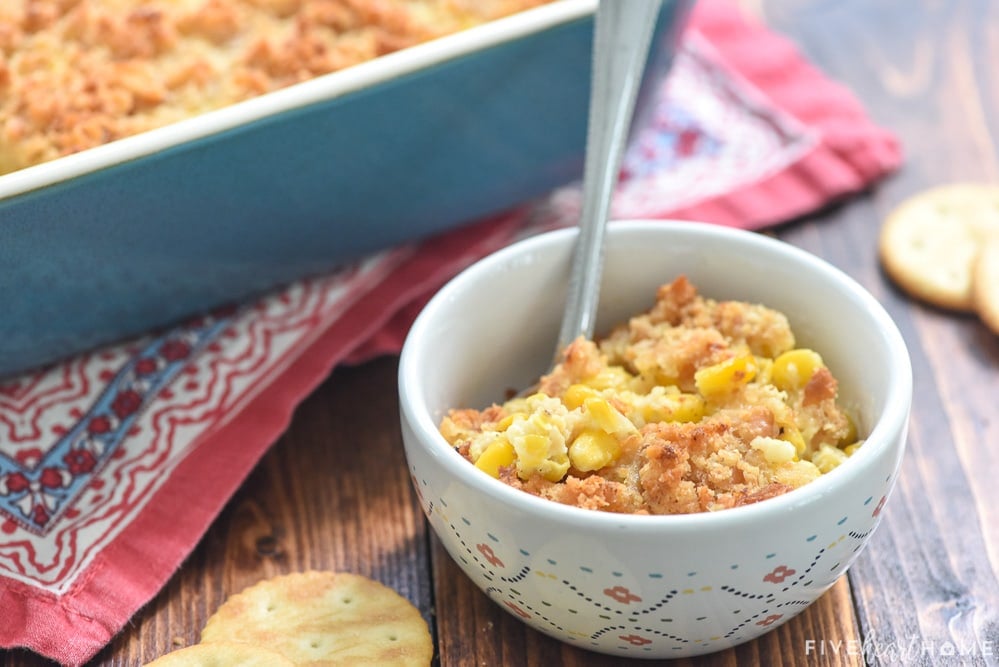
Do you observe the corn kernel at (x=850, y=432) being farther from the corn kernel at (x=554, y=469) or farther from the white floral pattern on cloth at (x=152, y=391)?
the white floral pattern on cloth at (x=152, y=391)

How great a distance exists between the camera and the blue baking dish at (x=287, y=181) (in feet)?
5.02

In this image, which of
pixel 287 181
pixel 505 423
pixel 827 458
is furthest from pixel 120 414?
pixel 827 458

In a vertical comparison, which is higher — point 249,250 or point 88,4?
point 88,4

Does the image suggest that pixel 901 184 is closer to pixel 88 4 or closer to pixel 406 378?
pixel 406 378

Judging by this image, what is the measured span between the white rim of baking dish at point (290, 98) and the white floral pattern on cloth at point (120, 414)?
0.36 meters

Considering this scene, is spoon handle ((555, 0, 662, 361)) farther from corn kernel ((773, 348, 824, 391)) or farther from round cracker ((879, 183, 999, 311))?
round cracker ((879, 183, 999, 311))

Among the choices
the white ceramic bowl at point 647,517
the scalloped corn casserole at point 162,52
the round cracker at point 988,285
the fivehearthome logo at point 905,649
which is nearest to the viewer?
the white ceramic bowl at point 647,517

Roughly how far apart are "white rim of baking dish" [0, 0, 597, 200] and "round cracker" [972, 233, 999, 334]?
2.49 feet

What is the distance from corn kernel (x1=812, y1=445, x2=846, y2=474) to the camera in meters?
1.31

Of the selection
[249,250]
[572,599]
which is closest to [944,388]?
[572,599]

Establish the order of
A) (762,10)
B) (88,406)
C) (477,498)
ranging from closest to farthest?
(477,498) < (88,406) < (762,10)

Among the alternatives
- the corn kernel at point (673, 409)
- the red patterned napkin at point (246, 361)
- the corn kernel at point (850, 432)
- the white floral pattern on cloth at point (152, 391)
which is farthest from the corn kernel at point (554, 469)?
the white floral pattern on cloth at point (152, 391)

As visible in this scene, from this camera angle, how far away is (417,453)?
1.30 metres

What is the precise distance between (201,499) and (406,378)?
1.32 feet
